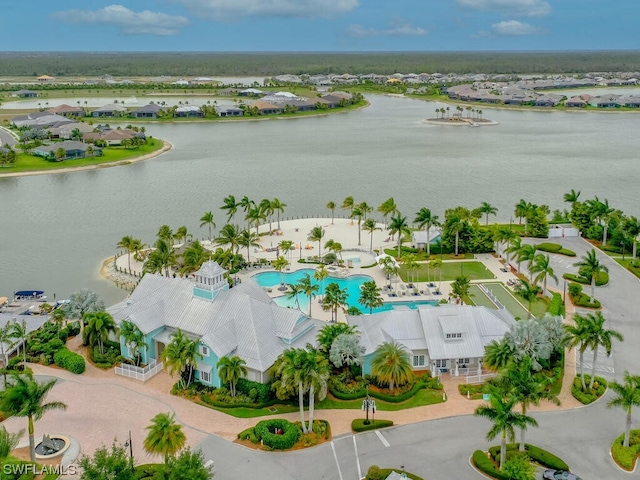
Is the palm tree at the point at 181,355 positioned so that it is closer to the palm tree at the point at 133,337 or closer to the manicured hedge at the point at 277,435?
the palm tree at the point at 133,337

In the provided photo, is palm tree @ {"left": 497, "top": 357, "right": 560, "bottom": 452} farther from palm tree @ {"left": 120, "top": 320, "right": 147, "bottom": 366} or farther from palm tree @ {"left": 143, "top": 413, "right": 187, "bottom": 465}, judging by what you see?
palm tree @ {"left": 120, "top": 320, "right": 147, "bottom": 366}

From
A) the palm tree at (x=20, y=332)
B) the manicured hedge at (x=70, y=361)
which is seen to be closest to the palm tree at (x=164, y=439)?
the manicured hedge at (x=70, y=361)

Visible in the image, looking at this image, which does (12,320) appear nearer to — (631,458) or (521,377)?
(521,377)

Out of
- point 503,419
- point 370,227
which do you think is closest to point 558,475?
point 503,419

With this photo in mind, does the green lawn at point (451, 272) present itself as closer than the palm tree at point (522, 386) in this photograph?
No

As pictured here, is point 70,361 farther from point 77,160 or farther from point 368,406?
point 77,160
